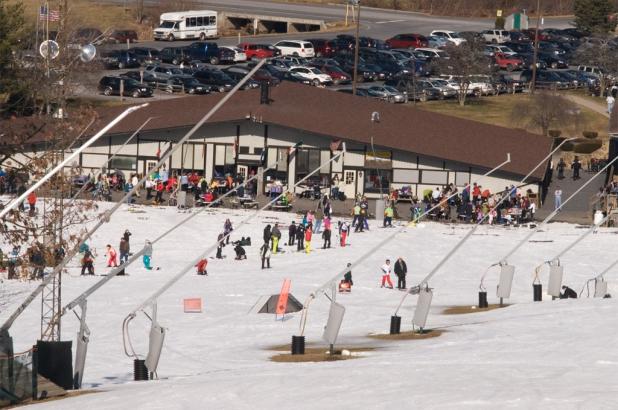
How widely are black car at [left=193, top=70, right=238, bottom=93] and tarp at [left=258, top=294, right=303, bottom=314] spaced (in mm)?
45051

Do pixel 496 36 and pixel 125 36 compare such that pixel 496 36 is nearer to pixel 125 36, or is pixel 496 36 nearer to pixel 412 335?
pixel 125 36

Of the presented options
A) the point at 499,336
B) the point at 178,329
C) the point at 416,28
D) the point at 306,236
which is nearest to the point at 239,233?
the point at 306,236

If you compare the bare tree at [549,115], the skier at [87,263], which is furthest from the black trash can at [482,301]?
the bare tree at [549,115]

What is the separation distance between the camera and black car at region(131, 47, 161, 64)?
96662 mm

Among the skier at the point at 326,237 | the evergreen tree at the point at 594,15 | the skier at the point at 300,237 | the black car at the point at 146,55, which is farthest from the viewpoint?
the evergreen tree at the point at 594,15

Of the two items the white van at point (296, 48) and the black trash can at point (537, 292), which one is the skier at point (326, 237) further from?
the white van at point (296, 48)

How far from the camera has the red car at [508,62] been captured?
336ft

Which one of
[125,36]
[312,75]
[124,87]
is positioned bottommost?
[124,87]

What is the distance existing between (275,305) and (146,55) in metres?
55.9

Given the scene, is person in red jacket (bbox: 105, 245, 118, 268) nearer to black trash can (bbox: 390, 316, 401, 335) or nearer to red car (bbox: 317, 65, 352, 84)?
black trash can (bbox: 390, 316, 401, 335)

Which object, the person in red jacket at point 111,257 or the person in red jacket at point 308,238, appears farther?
the person in red jacket at point 308,238

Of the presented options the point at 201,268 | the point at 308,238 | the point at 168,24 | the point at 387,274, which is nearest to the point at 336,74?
the point at 168,24

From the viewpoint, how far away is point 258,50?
100562 millimetres

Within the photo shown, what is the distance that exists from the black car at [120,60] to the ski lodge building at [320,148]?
2371 centimetres
